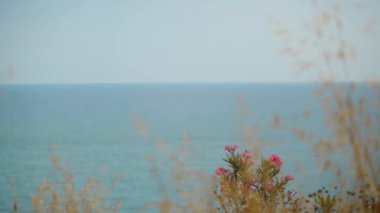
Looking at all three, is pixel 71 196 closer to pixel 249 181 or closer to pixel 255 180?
pixel 249 181

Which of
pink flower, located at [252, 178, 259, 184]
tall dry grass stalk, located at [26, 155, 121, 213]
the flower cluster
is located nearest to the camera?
tall dry grass stalk, located at [26, 155, 121, 213]

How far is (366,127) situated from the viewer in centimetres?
210

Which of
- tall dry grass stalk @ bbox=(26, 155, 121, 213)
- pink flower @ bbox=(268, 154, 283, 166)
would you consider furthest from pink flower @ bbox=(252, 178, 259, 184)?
tall dry grass stalk @ bbox=(26, 155, 121, 213)

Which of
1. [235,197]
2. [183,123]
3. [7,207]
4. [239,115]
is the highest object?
[183,123]

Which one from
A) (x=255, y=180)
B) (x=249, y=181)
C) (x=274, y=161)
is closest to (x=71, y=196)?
(x=249, y=181)

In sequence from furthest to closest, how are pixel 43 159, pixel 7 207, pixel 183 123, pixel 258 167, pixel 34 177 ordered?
pixel 183 123 < pixel 43 159 < pixel 34 177 < pixel 7 207 < pixel 258 167

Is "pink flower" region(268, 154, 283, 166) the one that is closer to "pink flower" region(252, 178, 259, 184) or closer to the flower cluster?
the flower cluster

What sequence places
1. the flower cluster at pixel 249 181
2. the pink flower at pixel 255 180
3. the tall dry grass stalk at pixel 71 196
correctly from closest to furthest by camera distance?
the tall dry grass stalk at pixel 71 196, the flower cluster at pixel 249 181, the pink flower at pixel 255 180

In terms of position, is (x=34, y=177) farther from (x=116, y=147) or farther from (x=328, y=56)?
(x=328, y=56)

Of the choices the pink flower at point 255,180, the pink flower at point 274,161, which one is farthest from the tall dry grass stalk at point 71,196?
the pink flower at point 274,161

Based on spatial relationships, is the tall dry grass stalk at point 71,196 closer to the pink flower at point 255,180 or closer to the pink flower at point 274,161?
the pink flower at point 255,180

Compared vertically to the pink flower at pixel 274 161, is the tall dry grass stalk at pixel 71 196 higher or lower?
lower

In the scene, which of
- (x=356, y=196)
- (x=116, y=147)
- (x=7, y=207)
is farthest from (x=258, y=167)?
(x=116, y=147)

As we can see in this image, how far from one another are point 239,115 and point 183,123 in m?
54.6
